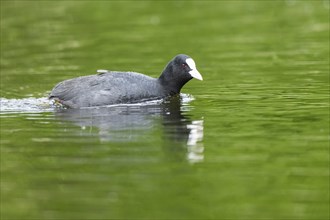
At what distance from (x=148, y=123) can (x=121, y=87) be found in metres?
1.74

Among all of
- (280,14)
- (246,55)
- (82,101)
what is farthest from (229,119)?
(280,14)

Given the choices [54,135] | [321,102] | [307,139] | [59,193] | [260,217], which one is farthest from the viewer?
[321,102]

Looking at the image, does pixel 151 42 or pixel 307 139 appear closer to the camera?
pixel 307 139

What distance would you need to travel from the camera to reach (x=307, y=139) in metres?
10.0

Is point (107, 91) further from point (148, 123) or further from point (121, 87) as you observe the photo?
point (148, 123)

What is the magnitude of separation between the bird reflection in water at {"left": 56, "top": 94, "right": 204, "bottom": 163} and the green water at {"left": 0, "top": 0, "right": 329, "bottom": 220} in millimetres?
26

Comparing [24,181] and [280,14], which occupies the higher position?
[280,14]

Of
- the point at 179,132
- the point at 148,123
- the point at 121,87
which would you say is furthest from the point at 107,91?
the point at 179,132

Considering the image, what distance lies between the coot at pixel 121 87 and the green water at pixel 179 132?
24 centimetres

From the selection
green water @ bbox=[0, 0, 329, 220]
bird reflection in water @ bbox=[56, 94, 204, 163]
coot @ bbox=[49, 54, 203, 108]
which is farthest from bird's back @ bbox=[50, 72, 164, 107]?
green water @ bbox=[0, 0, 329, 220]

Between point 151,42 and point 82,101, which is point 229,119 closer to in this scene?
point 82,101

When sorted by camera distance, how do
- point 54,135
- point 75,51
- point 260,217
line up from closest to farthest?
point 260,217 → point 54,135 → point 75,51

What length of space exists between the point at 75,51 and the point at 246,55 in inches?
148

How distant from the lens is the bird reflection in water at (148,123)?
10013mm
